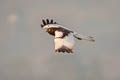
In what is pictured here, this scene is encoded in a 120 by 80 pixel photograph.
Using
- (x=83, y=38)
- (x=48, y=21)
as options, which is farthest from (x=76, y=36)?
(x=48, y=21)

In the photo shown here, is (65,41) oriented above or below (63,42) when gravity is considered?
above

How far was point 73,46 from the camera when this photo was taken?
238 ft

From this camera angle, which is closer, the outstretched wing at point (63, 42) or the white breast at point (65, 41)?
the outstretched wing at point (63, 42)

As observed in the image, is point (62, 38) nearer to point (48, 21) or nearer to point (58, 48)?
point (58, 48)

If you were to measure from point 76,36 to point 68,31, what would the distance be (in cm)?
190

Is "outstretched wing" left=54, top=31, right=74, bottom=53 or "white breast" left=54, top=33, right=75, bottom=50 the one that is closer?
"outstretched wing" left=54, top=31, right=74, bottom=53

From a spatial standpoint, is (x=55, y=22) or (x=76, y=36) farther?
(x=55, y=22)

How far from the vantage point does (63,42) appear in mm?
74500

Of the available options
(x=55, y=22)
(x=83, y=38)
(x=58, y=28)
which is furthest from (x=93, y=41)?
(x=55, y=22)

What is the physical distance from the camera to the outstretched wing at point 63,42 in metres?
72.8

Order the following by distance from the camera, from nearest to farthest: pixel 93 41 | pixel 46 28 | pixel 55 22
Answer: pixel 93 41 → pixel 46 28 → pixel 55 22

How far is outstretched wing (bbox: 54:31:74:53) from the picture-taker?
239 feet

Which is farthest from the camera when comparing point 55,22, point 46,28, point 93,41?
point 55,22

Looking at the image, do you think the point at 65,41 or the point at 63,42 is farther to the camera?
the point at 63,42
